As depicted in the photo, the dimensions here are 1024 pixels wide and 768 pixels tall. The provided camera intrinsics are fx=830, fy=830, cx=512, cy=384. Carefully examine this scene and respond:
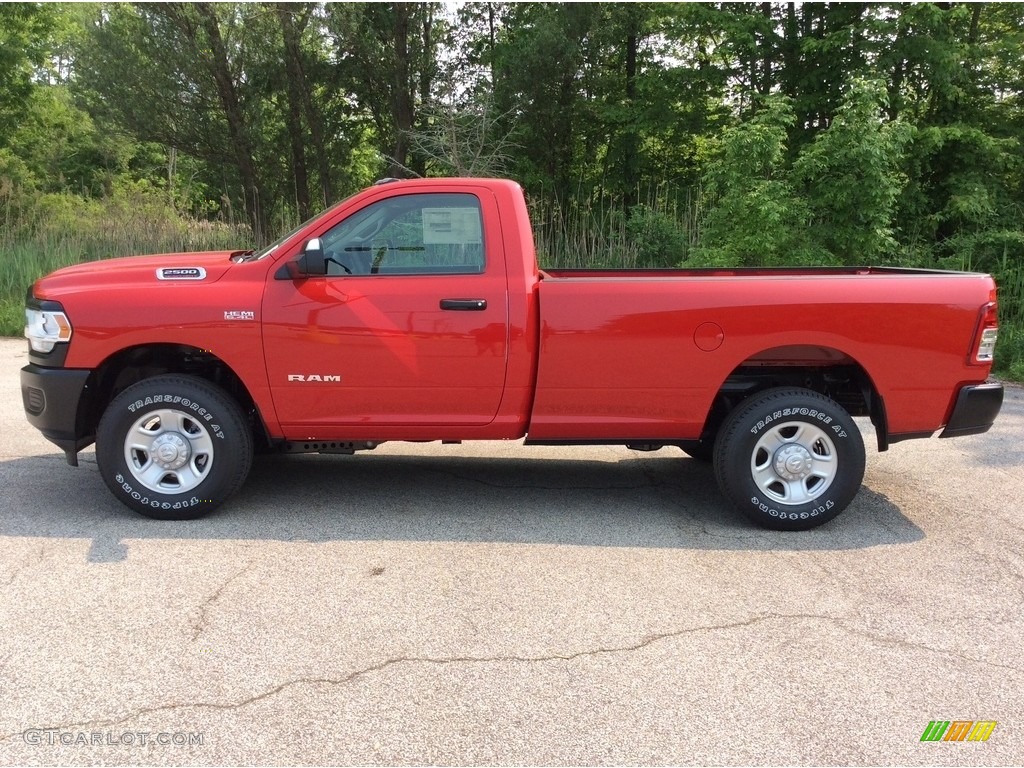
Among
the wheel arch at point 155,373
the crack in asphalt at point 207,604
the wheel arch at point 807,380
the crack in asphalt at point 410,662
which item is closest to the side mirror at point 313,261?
the wheel arch at point 155,373

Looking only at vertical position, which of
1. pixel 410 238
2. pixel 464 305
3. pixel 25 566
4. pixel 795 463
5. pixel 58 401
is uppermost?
pixel 410 238

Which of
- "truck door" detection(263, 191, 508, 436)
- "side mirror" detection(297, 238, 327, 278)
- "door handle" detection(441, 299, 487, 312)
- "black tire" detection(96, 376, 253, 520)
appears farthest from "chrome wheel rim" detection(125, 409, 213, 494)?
"door handle" detection(441, 299, 487, 312)

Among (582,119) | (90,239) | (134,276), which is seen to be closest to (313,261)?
(134,276)

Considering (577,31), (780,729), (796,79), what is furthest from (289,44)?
(780,729)

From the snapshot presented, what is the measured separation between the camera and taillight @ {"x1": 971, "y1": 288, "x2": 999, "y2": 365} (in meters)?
4.66

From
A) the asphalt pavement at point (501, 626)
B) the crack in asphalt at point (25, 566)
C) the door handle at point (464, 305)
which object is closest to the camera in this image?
the asphalt pavement at point (501, 626)

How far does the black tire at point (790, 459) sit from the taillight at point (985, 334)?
2.59ft

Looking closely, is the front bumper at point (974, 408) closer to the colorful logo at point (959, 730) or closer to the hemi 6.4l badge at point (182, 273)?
the colorful logo at point (959, 730)

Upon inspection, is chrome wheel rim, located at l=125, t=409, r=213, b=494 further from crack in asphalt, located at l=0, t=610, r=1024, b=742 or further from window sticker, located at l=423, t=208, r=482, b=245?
window sticker, located at l=423, t=208, r=482, b=245

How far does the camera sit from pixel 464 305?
462cm

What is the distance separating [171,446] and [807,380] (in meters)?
3.80

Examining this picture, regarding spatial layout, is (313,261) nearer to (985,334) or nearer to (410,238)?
(410,238)

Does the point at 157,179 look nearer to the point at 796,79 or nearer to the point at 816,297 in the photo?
the point at 796,79

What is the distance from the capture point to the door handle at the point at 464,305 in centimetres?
462
